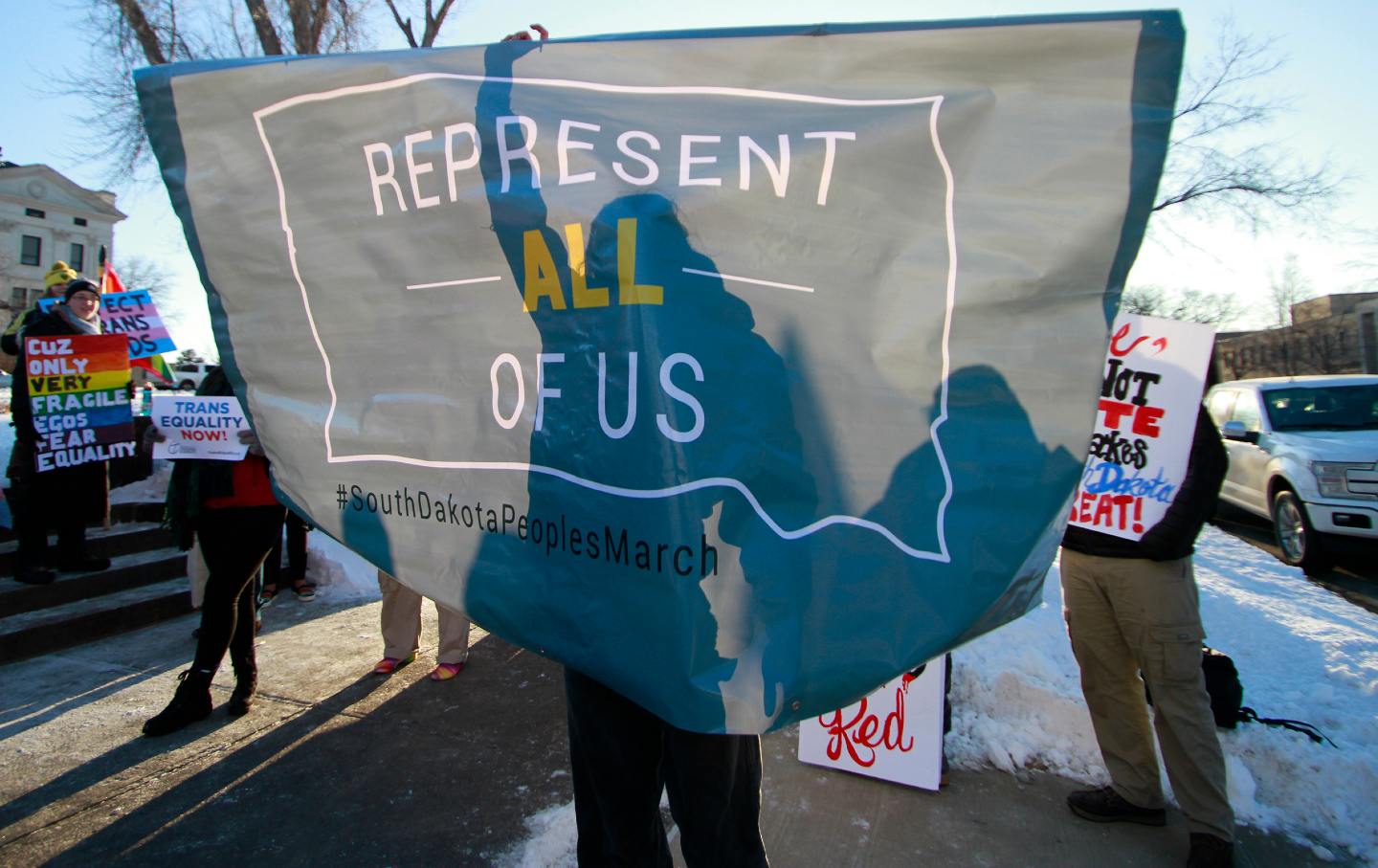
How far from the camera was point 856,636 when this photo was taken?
135 centimetres

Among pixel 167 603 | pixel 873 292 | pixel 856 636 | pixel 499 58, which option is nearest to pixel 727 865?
pixel 856 636

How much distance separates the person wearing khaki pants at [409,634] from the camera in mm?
4508

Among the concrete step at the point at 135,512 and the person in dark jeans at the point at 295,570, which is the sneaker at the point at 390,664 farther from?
the concrete step at the point at 135,512

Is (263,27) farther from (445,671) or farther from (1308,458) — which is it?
(1308,458)

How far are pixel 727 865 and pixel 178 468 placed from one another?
3567 millimetres

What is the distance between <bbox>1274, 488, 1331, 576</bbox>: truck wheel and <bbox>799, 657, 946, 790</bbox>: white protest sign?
6894 millimetres

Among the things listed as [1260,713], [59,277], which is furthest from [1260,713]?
[59,277]

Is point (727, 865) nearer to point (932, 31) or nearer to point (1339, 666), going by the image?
point (932, 31)

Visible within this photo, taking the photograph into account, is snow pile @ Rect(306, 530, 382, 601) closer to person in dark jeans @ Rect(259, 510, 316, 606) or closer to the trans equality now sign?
person in dark jeans @ Rect(259, 510, 316, 606)

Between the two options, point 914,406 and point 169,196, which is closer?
point 914,406

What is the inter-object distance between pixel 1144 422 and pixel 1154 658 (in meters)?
0.85

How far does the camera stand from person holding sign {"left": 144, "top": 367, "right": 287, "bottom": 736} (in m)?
3.70

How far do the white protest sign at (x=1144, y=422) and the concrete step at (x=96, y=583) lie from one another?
6.45 m

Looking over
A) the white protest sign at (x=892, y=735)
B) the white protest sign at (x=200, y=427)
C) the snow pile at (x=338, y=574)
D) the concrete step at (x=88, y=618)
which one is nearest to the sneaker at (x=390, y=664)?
the white protest sign at (x=200, y=427)
